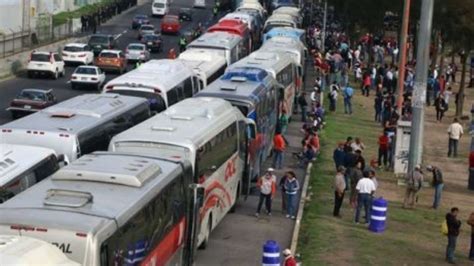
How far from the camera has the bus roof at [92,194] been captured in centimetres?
1334

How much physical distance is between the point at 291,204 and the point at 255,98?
5.49 m

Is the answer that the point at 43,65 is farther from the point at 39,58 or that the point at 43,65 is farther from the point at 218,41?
the point at 218,41

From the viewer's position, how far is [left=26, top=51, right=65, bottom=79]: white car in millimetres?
53094

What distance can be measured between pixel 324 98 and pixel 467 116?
7012mm

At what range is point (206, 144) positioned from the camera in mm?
21641

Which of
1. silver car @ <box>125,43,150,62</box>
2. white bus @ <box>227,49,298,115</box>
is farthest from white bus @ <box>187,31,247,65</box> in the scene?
silver car @ <box>125,43,150,62</box>

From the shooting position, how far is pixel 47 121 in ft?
74.6

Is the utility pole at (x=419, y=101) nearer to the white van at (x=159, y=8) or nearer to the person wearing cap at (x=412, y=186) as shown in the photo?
the person wearing cap at (x=412, y=186)

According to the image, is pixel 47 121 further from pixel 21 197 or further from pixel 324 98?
pixel 324 98

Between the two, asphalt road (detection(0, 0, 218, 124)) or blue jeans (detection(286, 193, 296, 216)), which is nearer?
blue jeans (detection(286, 193, 296, 216))

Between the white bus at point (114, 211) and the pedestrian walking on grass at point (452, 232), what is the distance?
5.50 m

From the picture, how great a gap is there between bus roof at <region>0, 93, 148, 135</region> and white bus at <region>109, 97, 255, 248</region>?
169 cm

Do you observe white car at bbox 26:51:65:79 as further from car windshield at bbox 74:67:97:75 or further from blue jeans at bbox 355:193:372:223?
blue jeans at bbox 355:193:372:223

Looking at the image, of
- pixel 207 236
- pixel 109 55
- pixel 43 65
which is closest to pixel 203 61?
pixel 43 65
